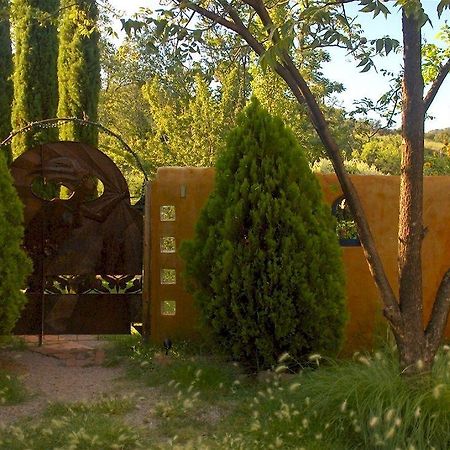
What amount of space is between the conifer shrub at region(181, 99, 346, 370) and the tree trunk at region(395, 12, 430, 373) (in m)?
0.88

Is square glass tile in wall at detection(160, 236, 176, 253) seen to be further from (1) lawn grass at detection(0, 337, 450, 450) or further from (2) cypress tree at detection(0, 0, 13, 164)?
(2) cypress tree at detection(0, 0, 13, 164)

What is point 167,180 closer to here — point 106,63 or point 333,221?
point 333,221

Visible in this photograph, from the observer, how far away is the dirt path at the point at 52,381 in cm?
467

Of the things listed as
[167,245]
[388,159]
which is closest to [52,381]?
[167,245]

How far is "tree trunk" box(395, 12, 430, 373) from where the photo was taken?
4262 mm

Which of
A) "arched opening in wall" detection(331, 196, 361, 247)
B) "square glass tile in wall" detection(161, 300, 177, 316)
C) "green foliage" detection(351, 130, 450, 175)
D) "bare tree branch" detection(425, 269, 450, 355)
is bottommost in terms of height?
"square glass tile in wall" detection(161, 300, 177, 316)

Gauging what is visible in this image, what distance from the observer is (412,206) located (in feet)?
14.2

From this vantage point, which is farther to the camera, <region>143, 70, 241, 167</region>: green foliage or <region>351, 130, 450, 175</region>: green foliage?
<region>351, 130, 450, 175</region>: green foliage

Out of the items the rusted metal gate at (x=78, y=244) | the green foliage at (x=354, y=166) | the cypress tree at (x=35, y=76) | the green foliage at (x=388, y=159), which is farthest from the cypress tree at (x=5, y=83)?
the green foliage at (x=388, y=159)

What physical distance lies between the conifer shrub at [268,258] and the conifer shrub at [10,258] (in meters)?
1.50

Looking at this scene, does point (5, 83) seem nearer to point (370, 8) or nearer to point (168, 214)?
point (168, 214)

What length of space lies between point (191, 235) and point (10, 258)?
66.9 inches

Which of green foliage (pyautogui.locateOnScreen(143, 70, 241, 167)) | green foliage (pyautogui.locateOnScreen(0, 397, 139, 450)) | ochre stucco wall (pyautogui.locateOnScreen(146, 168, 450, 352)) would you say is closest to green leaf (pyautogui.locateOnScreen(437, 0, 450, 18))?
green foliage (pyautogui.locateOnScreen(0, 397, 139, 450))

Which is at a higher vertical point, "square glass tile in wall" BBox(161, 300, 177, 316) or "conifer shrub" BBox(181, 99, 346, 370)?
"conifer shrub" BBox(181, 99, 346, 370)
